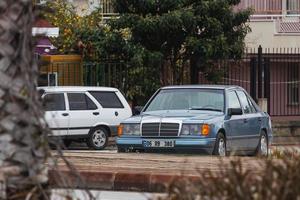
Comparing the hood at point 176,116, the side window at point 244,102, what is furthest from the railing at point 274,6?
the hood at point 176,116

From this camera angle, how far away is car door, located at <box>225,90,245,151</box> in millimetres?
15648

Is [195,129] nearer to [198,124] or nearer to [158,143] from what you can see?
[198,124]

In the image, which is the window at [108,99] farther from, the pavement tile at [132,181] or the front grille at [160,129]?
the pavement tile at [132,181]

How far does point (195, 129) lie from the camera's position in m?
14.9

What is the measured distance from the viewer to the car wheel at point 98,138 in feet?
73.7

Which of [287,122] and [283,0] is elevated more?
[283,0]

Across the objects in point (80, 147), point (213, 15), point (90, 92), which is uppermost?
point (213, 15)

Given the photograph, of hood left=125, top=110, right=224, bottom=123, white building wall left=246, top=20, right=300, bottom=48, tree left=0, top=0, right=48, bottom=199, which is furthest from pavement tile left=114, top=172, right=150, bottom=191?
white building wall left=246, top=20, right=300, bottom=48

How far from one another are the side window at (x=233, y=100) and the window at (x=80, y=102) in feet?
21.9

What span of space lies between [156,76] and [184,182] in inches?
811

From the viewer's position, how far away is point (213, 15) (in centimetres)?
2650

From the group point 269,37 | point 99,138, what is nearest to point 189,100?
point 99,138

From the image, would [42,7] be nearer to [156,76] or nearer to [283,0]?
[156,76]

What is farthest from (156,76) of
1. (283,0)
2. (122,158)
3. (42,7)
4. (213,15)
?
(42,7)
